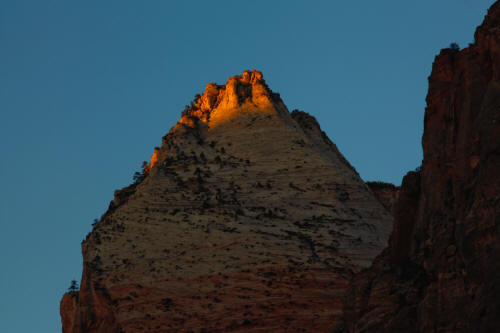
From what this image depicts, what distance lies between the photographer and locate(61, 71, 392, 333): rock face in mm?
55219

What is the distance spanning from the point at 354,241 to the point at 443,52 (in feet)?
72.8

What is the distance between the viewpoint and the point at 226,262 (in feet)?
188

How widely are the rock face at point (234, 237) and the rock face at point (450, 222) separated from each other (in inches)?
649

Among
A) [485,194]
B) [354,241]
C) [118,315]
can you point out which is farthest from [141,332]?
[485,194]

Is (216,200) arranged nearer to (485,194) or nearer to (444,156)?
(444,156)

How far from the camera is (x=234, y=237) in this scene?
59.1m

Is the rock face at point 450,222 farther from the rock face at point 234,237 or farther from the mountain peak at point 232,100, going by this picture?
the mountain peak at point 232,100

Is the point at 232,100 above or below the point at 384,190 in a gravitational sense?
above

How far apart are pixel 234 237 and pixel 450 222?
26.8 m

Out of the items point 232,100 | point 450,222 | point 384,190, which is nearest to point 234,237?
point 232,100

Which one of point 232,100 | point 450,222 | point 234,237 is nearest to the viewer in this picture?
point 450,222

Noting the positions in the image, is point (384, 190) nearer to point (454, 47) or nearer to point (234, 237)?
point (234, 237)

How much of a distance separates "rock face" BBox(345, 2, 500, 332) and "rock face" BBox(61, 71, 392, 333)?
16.5 meters

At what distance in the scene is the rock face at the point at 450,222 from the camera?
29.8 meters
